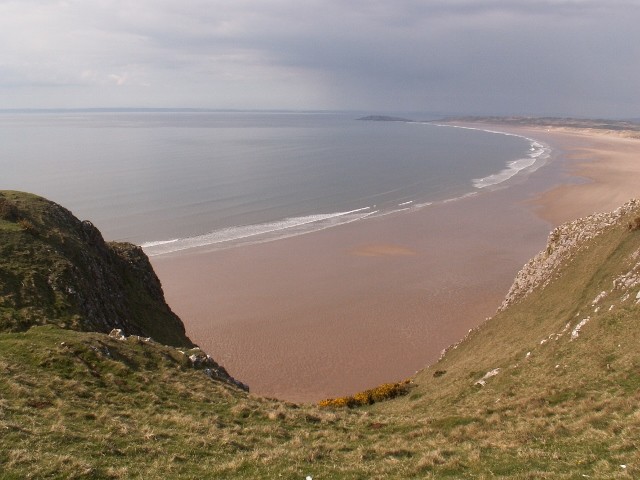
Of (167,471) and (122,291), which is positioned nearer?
(167,471)

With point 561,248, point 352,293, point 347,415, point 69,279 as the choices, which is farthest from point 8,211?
point 561,248

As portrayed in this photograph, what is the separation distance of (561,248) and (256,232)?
43.3 metres

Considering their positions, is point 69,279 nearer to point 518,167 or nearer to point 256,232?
point 256,232

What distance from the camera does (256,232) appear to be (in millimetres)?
70625

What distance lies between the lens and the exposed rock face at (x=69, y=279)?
82.0 ft

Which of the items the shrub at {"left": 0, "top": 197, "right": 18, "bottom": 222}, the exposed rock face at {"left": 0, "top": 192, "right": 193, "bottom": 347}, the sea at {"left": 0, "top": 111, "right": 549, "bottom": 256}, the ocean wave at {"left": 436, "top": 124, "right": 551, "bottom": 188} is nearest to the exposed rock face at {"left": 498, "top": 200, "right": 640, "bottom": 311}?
the exposed rock face at {"left": 0, "top": 192, "right": 193, "bottom": 347}

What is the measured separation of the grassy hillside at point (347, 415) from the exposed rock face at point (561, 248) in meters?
6.19

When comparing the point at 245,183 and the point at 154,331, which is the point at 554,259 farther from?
→ the point at 245,183

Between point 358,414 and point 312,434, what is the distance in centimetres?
470

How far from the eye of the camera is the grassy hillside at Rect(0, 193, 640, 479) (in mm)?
12789

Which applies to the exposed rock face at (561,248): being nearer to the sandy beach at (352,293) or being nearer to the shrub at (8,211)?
the sandy beach at (352,293)

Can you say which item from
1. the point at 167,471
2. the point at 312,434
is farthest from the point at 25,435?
the point at 312,434

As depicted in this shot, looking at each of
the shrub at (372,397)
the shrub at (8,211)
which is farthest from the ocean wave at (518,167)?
the shrub at (8,211)

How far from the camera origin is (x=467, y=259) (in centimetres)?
5788
